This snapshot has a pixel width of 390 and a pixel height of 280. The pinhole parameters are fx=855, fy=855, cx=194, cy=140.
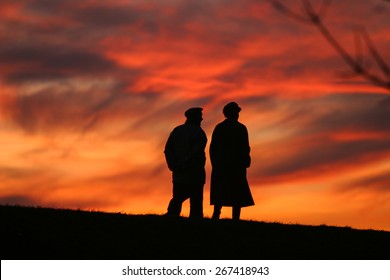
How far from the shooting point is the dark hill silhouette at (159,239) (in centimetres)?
1423

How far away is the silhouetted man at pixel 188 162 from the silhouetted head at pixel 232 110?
565 mm

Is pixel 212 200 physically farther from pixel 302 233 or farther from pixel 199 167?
pixel 302 233

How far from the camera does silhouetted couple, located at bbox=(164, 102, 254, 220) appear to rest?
60.4 feet

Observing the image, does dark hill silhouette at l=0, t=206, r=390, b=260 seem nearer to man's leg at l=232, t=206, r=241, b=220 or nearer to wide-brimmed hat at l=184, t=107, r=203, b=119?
man's leg at l=232, t=206, r=241, b=220

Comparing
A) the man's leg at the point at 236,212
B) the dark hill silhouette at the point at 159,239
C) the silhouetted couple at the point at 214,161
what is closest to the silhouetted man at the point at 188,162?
the silhouetted couple at the point at 214,161

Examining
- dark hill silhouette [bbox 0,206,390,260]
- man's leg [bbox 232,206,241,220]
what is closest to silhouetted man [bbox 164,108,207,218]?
dark hill silhouette [bbox 0,206,390,260]

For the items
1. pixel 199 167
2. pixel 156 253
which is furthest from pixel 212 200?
pixel 156 253

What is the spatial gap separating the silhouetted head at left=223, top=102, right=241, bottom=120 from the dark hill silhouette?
89.7 inches

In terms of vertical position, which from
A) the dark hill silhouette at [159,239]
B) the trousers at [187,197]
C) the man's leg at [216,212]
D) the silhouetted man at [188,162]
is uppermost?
the silhouetted man at [188,162]

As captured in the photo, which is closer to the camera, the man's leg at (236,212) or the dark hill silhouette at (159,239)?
the dark hill silhouette at (159,239)

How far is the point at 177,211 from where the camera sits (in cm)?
1870

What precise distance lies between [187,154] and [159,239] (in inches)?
135

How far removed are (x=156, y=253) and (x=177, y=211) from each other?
4.48 meters

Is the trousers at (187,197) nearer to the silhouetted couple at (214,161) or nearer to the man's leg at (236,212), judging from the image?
the silhouetted couple at (214,161)
